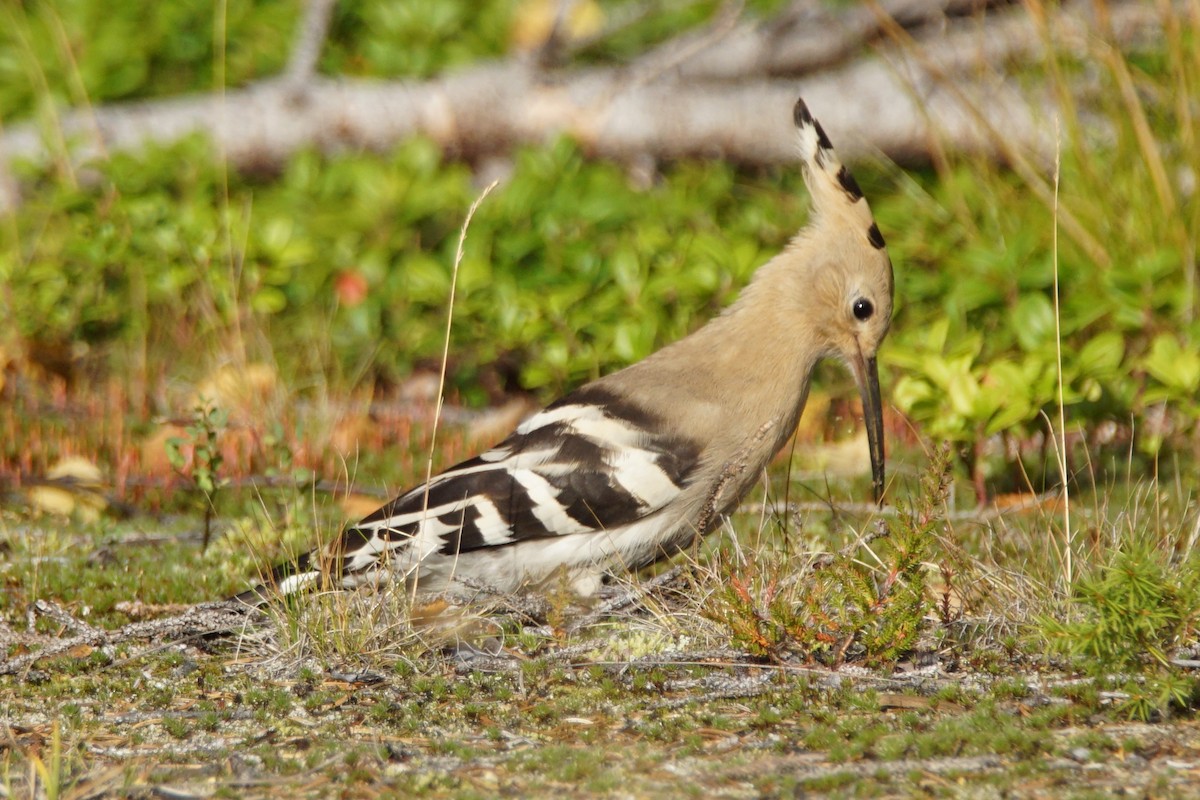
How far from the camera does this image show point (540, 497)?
3.34 metres

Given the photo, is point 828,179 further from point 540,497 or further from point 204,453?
point 204,453

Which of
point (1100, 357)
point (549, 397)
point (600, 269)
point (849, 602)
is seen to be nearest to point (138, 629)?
point (849, 602)

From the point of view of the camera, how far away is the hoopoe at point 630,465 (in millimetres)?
3326

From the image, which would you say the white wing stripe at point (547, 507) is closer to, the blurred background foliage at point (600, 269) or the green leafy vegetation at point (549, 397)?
the green leafy vegetation at point (549, 397)

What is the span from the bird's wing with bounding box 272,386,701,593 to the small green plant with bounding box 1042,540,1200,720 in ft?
3.36

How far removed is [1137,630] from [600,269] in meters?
3.04

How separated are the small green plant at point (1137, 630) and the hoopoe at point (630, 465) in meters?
0.93

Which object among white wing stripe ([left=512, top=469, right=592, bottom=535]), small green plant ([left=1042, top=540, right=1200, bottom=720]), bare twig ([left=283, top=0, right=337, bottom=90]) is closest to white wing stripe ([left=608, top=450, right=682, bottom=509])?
white wing stripe ([left=512, top=469, right=592, bottom=535])

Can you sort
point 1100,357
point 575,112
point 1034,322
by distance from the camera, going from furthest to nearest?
point 575,112, point 1034,322, point 1100,357

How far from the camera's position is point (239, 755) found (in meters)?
2.46

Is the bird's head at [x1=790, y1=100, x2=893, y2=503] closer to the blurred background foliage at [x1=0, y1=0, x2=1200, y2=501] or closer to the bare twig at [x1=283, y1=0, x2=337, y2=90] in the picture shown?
the blurred background foliage at [x1=0, y1=0, x2=1200, y2=501]

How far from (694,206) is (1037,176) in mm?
1452

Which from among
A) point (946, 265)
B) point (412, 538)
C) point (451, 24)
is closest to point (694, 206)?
point (946, 265)

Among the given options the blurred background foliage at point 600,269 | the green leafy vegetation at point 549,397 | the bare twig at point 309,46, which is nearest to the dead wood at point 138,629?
the green leafy vegetation at point 549,397
